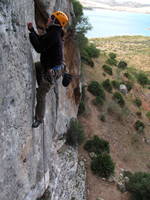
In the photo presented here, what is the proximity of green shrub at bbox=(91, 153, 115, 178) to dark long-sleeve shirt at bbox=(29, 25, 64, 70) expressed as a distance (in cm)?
1079

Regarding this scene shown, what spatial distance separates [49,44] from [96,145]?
484 inches

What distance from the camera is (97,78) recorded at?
79.7 ft

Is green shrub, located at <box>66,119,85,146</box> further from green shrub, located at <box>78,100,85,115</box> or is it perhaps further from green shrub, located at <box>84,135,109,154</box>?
green shrub, located at <box>78,100,85,115</box>

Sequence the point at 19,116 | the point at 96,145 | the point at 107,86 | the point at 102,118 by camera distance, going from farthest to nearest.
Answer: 1. the point at 107,86
2. the point at 102,118
3. the point at 96,145
4. the point at 19,116

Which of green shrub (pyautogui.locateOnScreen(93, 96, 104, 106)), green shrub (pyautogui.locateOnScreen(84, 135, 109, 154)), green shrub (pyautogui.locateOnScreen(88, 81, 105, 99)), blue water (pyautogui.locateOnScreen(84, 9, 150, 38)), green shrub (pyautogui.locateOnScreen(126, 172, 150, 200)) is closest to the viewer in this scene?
green shrub (pyautogui.locateOnScreen(126, 172, 150, 200))

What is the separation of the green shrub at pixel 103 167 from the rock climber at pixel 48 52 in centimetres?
997

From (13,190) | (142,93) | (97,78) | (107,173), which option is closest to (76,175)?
(107,173)

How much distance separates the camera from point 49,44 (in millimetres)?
4930

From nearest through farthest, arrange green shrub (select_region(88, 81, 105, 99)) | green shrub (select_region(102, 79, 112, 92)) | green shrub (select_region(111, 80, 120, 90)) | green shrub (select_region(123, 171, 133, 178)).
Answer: green shrub (select_region(123, 171, 133, 178)), green shrub (select_region(88, 81, 105, 99)), green shrub (select_region(102, 79, 112, 92)), green shrub (select_region(111, 80, 120, 90))

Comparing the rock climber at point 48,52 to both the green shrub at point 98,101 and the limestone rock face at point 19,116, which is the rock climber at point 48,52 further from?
the green shrub at point 98,101

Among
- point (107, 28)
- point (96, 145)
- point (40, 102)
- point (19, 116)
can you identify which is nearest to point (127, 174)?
point (96, 145)

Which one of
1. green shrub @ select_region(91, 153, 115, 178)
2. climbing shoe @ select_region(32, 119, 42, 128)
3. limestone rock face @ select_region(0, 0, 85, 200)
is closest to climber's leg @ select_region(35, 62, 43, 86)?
limestone rock face @ select_region(0, 0, 85, 200)

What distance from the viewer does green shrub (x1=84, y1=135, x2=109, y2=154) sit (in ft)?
51.8

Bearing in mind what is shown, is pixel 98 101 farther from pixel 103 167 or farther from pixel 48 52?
pixel 48 52
